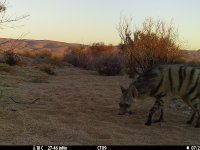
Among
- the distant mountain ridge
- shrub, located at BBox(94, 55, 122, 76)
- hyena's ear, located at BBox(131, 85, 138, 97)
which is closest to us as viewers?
hyena's ear, located at BBox(131, 85, 138, 97)

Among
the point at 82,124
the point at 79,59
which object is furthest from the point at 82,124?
the point at 79,59

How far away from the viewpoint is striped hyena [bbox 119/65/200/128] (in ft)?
30.6

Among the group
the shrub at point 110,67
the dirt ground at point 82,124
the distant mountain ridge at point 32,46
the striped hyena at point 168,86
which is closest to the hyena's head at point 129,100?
the striped hyena at point 168,86

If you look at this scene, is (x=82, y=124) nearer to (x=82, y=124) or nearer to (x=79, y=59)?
(x=82, y=124)

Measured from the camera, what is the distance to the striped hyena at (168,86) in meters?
9.31

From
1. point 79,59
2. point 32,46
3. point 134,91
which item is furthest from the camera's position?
point 79,59

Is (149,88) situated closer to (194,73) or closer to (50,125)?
(194,73)

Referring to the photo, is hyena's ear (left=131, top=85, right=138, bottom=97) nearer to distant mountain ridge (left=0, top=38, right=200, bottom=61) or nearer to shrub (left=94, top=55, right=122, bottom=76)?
distant mountain ridge (left=0, top=38, right=200, bottom=61)

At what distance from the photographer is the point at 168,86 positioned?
9.40 metres

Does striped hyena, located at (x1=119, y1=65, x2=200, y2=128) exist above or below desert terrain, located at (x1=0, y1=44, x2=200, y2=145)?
above

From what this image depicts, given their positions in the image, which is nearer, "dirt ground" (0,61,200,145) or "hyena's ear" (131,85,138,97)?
"dirt ground" (0,61,200,145)

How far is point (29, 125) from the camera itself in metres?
8.41

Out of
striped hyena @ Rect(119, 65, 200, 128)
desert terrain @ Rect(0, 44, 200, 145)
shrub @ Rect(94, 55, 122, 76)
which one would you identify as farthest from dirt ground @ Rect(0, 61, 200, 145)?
shrub @ Rect(94, 55, 122, 76)

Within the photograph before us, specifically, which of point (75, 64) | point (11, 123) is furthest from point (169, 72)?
point (75, 64)
